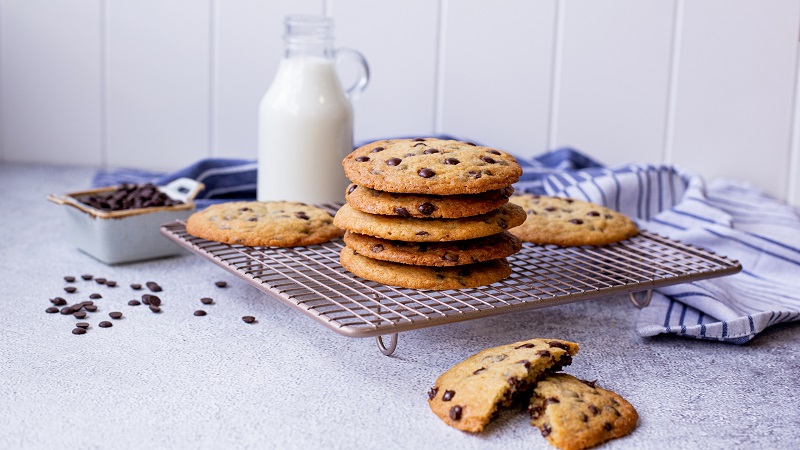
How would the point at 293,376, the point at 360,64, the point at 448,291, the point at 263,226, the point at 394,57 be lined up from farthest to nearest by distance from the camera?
the point at 394,57 < the point at 360,64 < the point at 263,226 < the point at 448,291 < the point at 293,376

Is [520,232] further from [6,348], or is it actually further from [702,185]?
[6,348]

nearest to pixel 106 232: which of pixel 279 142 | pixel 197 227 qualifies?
pixel 197 227

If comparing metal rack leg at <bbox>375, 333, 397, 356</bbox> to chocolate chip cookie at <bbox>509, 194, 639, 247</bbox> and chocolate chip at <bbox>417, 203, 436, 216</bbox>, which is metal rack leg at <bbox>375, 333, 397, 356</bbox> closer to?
chocolate chip at <bbox>417, 203, 436, 216</bbox>

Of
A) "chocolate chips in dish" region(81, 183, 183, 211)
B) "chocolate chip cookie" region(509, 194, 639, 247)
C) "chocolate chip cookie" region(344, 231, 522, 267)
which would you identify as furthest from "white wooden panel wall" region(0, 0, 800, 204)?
"chocolate chip cookie" region(344, 231, 522, 267)

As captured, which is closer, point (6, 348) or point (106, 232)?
point (6, 348)

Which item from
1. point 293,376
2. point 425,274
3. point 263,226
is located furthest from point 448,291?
point 263,226

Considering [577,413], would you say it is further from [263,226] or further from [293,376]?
[263,226]

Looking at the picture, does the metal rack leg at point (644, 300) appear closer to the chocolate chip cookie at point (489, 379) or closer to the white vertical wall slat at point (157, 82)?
the chocolate chip cookie at point (489, 379)
